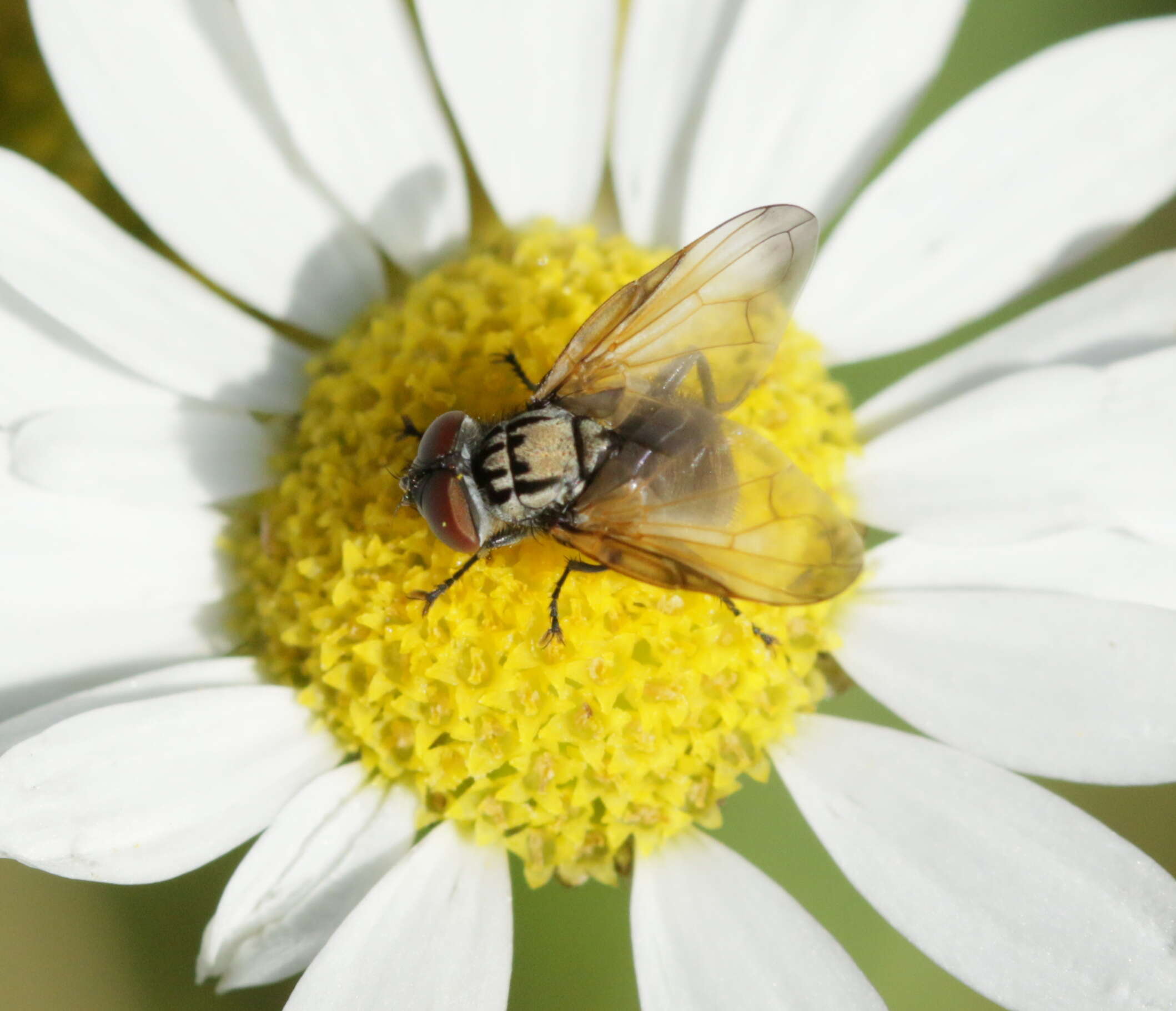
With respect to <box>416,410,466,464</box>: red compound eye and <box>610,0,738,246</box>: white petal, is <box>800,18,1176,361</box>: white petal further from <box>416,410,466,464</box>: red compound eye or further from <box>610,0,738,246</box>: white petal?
→ <box>416,410,466,464</box>: red compound eye

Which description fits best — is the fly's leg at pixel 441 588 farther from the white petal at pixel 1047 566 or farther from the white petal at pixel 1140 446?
the white petal at pixel 1140 446

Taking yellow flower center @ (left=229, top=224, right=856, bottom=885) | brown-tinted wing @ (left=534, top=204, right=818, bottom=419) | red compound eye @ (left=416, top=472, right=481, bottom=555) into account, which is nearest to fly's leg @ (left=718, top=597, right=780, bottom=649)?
yellow flower center @ (left=229, top=224, right=856, bottom=885)

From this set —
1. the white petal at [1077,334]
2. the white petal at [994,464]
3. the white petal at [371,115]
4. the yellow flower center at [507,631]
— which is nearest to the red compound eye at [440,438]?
the yellow flower center at [507,631]

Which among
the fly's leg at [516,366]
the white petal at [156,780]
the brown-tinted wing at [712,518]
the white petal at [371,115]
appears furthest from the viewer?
the white petal at [371,115]

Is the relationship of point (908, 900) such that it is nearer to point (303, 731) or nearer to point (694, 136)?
point (303, 731)

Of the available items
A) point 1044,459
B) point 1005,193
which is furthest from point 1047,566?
point 1005,193

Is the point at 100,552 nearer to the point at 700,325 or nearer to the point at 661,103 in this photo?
the point at 700,325

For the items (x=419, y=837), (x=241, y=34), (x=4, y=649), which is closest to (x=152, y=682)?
(x=4, y=649)
